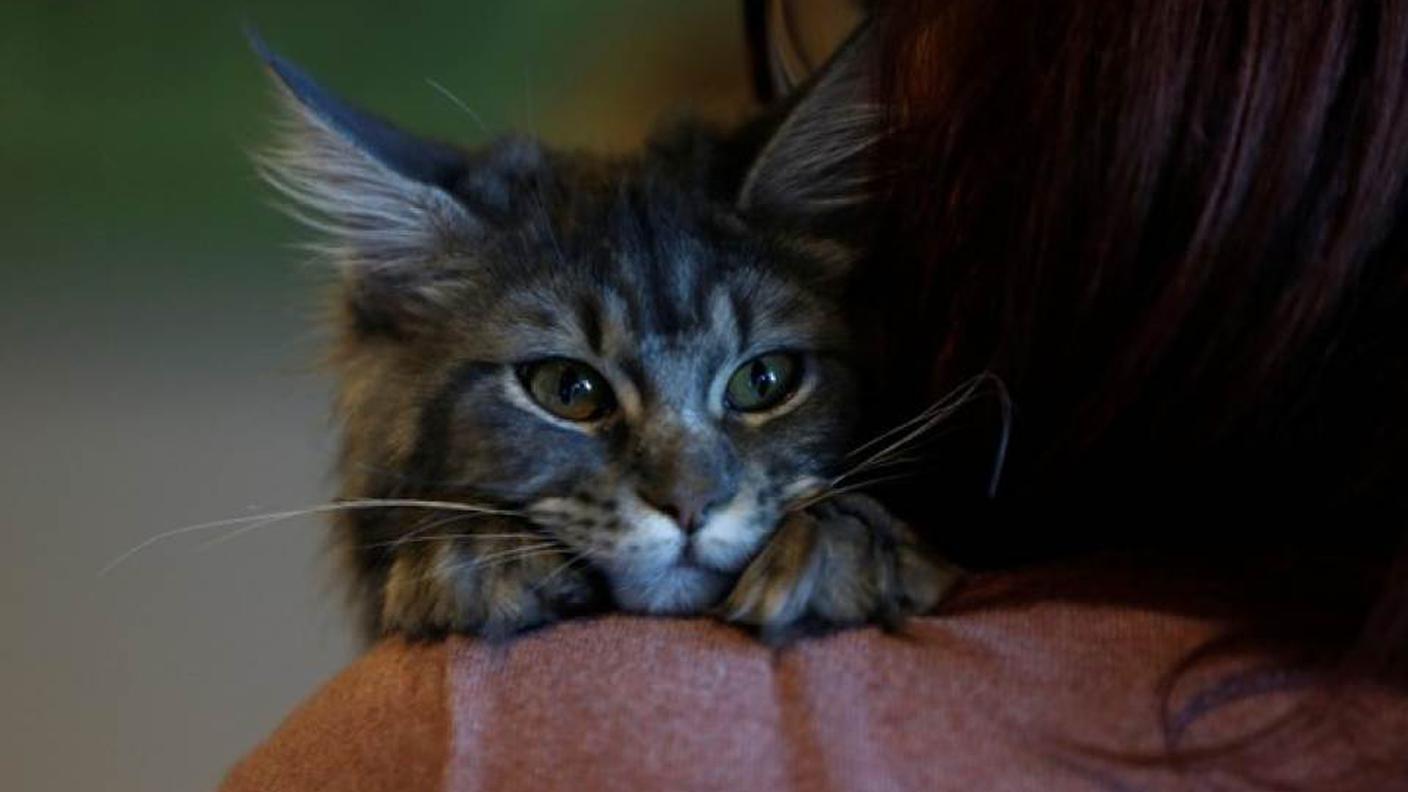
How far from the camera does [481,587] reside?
0.95m

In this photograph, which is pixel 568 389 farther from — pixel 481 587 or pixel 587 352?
pixel 481 587

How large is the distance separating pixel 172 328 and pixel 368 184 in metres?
1.17

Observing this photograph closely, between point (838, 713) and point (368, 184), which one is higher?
point (368, 184)

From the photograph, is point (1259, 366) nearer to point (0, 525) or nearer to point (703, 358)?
point (703, 358)

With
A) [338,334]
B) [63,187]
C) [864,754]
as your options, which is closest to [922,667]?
[864,754]

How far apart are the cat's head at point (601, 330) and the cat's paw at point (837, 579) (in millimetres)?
91

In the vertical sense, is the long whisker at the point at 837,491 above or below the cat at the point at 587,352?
below

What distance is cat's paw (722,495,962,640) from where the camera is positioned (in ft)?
2.85

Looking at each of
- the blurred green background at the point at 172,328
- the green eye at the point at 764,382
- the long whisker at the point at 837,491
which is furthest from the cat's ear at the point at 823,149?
the blurred green background at the point at 172,328

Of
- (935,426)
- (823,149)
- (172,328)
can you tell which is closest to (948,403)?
(935,426)

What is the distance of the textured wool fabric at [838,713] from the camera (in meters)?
0.73

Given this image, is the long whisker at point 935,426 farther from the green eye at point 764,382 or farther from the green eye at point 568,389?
the green eye at point 568,389

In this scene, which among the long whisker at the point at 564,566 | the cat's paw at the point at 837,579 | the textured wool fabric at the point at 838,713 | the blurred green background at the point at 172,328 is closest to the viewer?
the textured wool fabric at the point at 838,713

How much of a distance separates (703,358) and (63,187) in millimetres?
1464
